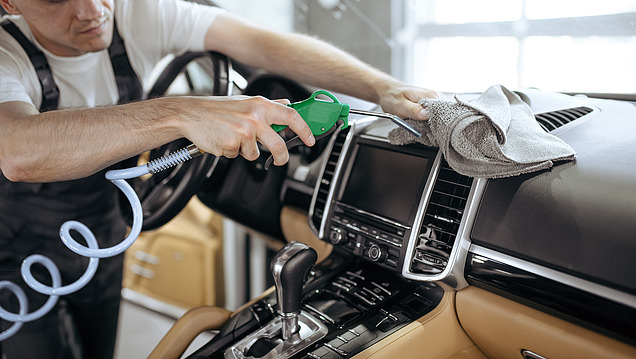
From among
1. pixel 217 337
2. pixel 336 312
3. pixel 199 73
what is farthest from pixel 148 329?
pixel 336 312

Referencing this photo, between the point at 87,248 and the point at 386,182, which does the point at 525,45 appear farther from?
the point at 87,248

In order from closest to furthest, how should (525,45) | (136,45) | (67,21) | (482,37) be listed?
(67,21)
(136,45)
(525,45)
(482,37)

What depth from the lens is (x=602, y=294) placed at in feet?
2.23

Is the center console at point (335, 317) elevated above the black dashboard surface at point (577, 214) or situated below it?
below

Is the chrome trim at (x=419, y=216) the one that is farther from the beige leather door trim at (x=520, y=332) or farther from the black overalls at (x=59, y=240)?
the black overalls at (x=59, y=240)

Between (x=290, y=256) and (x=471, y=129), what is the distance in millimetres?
340

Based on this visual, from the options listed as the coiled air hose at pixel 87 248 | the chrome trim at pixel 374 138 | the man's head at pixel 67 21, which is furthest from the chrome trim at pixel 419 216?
the man's head at pixel 67 21

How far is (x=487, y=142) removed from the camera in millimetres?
755

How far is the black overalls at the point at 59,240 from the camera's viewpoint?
1.12 m

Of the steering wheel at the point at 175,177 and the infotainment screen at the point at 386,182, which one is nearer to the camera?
the infotainment screen at the point at 386,182

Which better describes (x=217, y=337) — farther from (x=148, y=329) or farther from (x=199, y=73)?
(x=199, y=73)

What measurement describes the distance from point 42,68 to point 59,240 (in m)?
0.39

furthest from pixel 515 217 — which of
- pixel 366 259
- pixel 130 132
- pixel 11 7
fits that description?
pixel 11 7

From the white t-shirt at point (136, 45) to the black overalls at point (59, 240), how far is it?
29 millimetres
